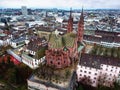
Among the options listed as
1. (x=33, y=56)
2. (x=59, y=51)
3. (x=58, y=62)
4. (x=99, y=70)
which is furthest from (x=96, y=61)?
(x=33, y=56)

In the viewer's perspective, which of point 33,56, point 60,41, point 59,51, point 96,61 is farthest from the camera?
point 33,56

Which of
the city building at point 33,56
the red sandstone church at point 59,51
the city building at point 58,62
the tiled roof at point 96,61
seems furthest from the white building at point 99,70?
the city building at point 33,56

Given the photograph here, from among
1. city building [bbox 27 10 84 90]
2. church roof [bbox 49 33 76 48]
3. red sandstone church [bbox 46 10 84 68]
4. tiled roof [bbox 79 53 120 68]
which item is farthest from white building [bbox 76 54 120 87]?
church roof [bbox 49 33 76 48]

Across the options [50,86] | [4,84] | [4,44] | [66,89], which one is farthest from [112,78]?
[4,44]

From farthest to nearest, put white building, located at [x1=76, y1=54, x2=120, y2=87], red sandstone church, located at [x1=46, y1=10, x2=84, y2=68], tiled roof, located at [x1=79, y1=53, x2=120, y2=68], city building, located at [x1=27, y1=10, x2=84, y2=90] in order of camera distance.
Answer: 1. red sandstone church, located at [x1=46, y1=10, x2=84, y2=68]
2. tiled roof, located at [x1=79, y1=53, x2=120, y2=68]
3. white building, located at [x1=76, y1=54, x2=120, y2=87]
4. city building, located at [x1=27, y1=10, x2=84, y2=90]

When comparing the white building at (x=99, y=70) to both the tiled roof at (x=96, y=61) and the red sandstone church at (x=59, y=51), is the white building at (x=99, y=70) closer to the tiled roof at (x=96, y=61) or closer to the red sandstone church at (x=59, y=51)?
the tiled roof at (x=96, y=61)

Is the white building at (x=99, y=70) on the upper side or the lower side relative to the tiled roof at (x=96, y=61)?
lower

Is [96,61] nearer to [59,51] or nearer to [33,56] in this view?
[59,51]

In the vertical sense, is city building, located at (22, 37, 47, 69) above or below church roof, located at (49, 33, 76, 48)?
below

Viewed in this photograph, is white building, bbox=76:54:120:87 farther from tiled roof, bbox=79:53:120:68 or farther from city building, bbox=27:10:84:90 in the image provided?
city building, bbox=27:10:84:90

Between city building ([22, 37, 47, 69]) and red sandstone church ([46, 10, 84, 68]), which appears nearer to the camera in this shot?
red sandstone church ([46, 10, 84, 68])

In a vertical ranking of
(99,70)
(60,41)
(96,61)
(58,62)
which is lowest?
(58,62)
